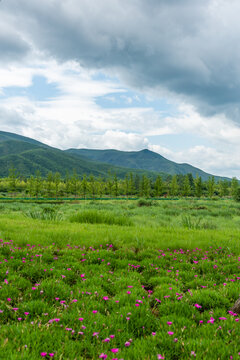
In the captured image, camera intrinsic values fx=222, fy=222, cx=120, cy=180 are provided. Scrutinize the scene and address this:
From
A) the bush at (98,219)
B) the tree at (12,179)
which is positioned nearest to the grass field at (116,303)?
the bush at (98,219)

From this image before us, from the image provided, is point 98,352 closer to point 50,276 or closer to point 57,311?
point 57,311

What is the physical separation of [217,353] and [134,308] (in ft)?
4.72

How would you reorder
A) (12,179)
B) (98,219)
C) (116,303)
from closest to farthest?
(116,303), (98,219), (12,179)

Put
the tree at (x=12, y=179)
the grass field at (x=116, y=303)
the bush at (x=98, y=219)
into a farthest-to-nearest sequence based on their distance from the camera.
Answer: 1. the tree at (x=12, y=179)
2. the bush at (x=98, y=219)
3. the grass field at (x=116, y=303)

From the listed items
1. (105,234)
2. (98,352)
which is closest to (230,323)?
(98,352)

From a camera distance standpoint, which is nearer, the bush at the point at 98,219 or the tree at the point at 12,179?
the bush at the point at 98,219

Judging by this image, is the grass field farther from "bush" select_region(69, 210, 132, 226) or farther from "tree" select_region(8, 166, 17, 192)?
"tree" select_region(8, 166, 17, 192)

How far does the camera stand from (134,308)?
12.9ft

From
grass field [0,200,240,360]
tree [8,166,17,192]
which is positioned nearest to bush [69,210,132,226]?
grass field [0,200,240,360]

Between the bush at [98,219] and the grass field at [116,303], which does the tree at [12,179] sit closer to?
the bush at [98,219]

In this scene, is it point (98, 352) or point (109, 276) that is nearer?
point (98, 352)

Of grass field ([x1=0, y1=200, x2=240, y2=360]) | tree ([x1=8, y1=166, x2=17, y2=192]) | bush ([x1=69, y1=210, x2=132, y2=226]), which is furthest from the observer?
tree ([x1=8, y1=166, x2=17, y2=192])

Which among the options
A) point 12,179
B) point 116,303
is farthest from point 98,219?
point 12,179

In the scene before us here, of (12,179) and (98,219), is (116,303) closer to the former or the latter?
(98,219)
